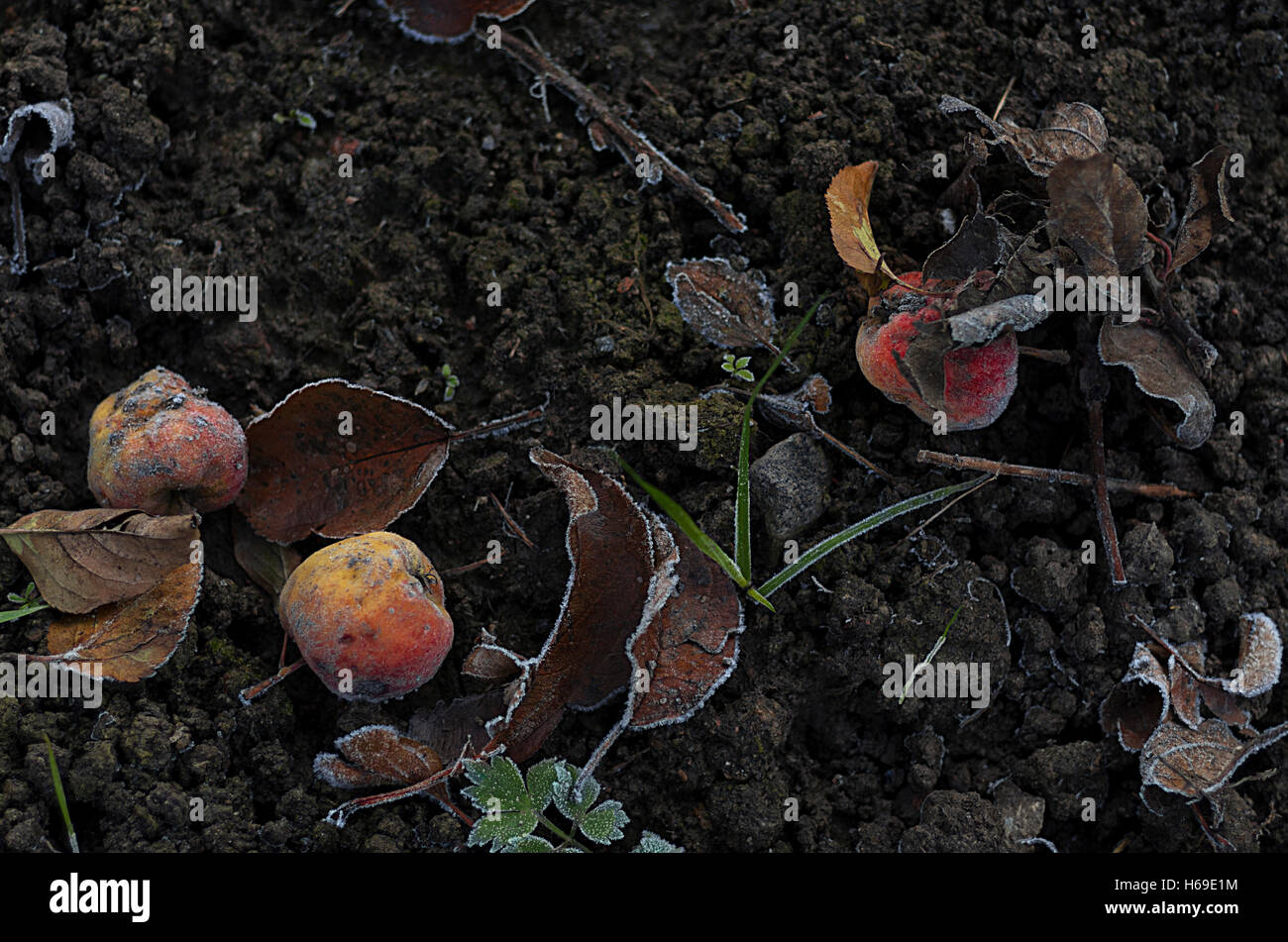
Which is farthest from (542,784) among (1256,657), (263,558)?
(1256,657)

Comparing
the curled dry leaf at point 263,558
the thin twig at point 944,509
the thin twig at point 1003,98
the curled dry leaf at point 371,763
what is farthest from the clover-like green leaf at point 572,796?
the thin twig at point 1003,98

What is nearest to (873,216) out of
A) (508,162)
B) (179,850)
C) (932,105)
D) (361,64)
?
(932,105)

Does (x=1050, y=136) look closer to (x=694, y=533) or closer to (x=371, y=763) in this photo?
(x=694, y=533)

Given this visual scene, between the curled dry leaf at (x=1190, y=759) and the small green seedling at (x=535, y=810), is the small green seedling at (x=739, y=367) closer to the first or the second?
the small green seedling at (x=535, y=810)

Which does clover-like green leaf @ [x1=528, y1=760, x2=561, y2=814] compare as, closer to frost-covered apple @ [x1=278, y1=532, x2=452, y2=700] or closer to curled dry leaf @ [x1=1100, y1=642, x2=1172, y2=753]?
frost-covered apple @ [x1=278, y1=532, x2=452, y2=700]

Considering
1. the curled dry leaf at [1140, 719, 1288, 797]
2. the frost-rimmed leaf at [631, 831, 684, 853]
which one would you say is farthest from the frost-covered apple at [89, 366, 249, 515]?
the curled dry leaf at [1140, 719, 1288, 797]

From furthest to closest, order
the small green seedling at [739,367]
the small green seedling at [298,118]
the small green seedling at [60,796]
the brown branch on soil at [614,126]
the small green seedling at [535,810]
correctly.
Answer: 1. the small green seedling at [298,118]
2. the brown branch on soil at [614,126]
3. the small green seedling at [739,367]
4. the small green seedling at [535,810]
5. the small green seedling at [60,796]
